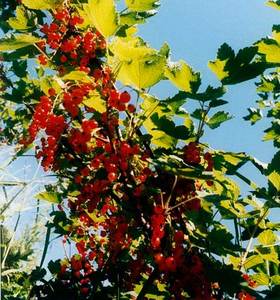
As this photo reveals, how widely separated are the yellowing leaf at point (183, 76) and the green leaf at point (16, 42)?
808 mm

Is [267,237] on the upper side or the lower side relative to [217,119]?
lower

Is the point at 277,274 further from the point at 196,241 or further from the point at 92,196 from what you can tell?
the point at 92,196

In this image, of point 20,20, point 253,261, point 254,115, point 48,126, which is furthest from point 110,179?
point 254,115

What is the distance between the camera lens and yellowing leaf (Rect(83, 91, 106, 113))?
6.75 feet

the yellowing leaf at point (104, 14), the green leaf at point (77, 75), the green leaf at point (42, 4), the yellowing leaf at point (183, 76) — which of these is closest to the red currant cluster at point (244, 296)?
the yellowing leaf at point (183, 76)

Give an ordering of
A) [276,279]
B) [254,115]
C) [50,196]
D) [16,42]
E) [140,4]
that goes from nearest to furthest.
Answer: [276,279], [16,42], [140,4], [50,196], [254,115]

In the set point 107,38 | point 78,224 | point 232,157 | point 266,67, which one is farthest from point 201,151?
point 78,224

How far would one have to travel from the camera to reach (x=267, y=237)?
2340mm

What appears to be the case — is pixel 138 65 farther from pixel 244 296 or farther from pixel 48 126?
pixel 244 296

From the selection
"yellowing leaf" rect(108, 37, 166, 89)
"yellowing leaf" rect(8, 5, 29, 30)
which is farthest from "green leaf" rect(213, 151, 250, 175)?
"yellowing leaf" rect(8, 5, 29, 30)

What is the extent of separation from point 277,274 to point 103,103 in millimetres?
1347

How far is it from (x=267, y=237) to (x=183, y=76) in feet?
3.31

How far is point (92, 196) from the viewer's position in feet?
7.26

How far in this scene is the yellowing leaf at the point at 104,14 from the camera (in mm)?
2025
